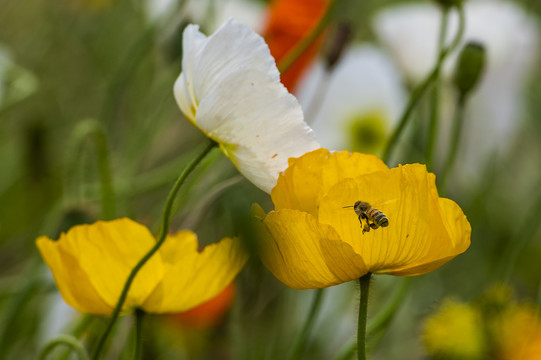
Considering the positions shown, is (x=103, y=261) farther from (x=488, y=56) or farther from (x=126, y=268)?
(x=488, y=56)

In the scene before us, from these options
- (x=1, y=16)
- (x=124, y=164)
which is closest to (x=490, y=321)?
(x=124, y=164)

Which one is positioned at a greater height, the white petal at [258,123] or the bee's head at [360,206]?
the white petal at [258,123]

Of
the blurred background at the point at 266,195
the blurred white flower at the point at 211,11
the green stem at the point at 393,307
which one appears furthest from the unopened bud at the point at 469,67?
the blurred white flower at the point at 211,11

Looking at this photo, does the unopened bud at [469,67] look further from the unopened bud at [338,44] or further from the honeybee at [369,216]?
→ the honeybee at [369,216]

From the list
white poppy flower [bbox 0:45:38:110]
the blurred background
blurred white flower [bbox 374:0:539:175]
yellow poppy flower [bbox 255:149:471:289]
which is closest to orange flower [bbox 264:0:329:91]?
the blurred background

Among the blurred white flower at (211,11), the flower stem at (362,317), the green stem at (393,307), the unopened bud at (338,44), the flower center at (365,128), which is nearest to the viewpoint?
the flower stem at (362,317)

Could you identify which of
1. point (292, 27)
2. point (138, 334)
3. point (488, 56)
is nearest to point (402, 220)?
point (138, 334)
